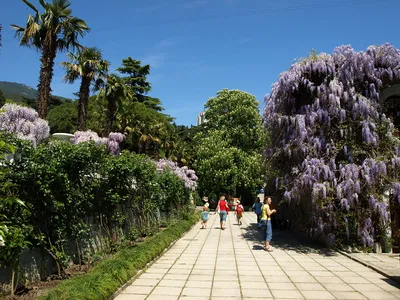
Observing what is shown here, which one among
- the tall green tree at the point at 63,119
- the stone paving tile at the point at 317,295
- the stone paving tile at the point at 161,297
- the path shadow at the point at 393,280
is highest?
the tall green tree at the point at 63,119

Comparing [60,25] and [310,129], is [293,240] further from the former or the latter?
[60,25]

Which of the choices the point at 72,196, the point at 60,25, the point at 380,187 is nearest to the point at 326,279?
the point at 380,187

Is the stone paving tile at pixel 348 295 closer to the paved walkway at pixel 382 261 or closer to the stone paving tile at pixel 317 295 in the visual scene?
the stone paving tile at pixel 317 295

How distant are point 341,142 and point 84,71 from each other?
16.4 m

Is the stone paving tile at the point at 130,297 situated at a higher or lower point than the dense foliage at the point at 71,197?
lower

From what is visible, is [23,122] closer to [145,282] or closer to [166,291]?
[145,282]

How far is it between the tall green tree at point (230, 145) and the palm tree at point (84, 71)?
44.7ft

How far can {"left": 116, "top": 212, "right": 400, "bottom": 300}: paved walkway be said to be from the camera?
6320 mm

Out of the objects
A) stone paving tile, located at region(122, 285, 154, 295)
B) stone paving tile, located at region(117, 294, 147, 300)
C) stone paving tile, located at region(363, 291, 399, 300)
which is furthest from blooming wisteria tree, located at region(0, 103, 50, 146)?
stone paving tile, located at region(363, 291, 399, 300)

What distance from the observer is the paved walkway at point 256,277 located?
20.7 ft

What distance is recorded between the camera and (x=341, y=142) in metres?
11.3

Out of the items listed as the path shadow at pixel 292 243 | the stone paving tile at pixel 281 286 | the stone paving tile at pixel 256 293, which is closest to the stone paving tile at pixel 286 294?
the stone paving tile at pixel 256 293

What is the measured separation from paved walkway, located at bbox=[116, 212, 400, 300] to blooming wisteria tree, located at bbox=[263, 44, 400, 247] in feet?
5.06

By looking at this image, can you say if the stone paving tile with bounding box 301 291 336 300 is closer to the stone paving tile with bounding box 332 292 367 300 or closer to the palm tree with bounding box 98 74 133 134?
the stone paving tile with bounding box 332 292 367 300
